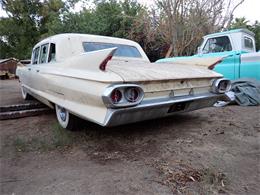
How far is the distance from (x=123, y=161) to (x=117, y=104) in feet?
2.05

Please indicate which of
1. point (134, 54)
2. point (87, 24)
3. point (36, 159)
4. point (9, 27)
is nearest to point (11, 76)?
point (87, 24)

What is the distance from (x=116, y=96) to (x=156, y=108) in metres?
0.58

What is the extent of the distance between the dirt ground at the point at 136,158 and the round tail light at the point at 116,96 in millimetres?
657

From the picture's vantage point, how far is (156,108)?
122 inches

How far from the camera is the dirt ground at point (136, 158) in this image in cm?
225

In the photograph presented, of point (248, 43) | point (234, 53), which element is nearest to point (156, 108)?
point (234, 53)

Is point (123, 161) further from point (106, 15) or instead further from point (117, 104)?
point (106, 15)

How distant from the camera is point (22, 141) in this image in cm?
357

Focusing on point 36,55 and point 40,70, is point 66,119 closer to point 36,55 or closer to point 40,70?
point 40,70

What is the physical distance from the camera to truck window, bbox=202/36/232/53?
694 centimetres

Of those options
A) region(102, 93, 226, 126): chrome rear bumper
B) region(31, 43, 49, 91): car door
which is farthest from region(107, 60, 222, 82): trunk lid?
region(31, 43, 49, 91): car door

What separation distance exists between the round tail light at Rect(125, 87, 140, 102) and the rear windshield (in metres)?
1.71

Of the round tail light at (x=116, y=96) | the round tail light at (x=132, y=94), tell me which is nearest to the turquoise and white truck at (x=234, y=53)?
the round tail light at (x=132, y=94)

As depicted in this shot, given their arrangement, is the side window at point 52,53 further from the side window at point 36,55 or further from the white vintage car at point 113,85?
the side window at point 36,55
